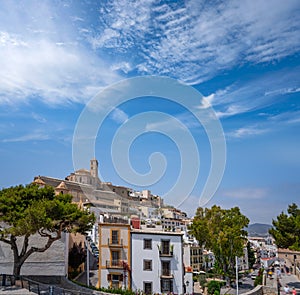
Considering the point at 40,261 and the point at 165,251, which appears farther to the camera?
the point at 165,251

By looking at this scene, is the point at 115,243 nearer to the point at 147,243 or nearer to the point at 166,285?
the point at 147,243

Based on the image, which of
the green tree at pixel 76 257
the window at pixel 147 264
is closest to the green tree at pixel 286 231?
the window at pixel 147 264

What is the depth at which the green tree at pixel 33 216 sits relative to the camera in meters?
16.5

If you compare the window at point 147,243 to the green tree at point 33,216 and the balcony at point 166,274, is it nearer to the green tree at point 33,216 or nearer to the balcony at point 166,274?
the balcony at point 166,274

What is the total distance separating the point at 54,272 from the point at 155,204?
68.4 metres

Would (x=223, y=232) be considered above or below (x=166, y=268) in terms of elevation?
above

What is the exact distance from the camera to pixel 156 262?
24172mm

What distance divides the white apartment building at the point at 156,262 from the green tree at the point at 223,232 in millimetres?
4986

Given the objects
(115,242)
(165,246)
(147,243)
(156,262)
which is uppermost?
(115,242)

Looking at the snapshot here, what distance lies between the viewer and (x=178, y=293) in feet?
77.7

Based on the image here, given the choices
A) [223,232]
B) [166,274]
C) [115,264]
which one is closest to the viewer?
[115,264]

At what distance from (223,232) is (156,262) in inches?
265

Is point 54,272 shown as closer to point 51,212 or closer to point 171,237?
point 51,212

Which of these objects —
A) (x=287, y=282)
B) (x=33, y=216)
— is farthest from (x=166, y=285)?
(x=33, y=216)
